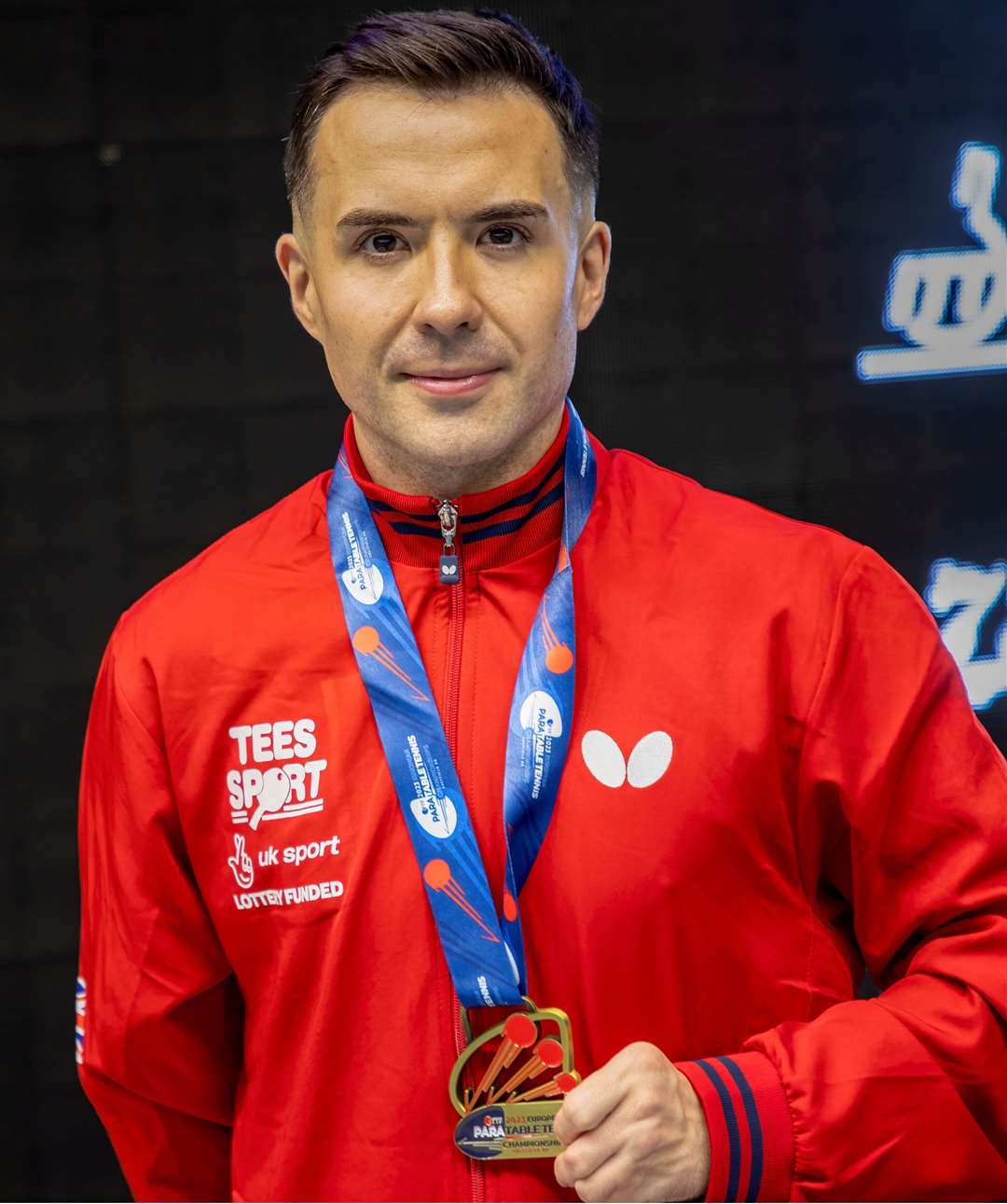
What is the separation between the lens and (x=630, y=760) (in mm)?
1488

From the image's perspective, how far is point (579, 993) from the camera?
148 cm

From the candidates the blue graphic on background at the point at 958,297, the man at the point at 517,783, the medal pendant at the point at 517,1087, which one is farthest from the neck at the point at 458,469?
the blue graphic on background at the point at 958,297

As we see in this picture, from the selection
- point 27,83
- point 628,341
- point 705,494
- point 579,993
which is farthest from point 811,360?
point 579,993

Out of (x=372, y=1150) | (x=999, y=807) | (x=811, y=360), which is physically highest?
(x=811, y=360)

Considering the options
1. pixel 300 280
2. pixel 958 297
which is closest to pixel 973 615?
pixel 958 297

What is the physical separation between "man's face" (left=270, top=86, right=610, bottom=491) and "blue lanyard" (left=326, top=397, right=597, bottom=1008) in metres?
0.15

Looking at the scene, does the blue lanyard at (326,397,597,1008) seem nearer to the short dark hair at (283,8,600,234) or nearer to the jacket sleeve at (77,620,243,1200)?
the jacket sleeve at (77,620,243,1200)

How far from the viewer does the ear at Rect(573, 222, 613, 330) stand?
5.32ft

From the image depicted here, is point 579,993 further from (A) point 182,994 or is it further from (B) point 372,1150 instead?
(A) point 182,994

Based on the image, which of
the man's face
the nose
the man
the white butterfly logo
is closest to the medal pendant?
the man

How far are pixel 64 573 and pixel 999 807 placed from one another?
1.64 m

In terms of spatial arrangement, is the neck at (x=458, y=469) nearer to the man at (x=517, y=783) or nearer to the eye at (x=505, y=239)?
the man at (x=517, y=783)

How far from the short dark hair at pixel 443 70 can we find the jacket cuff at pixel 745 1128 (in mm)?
858

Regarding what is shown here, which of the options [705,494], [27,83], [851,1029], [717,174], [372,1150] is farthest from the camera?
[717,174]
